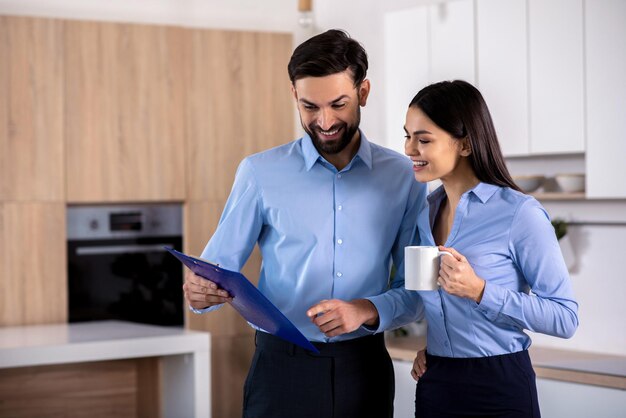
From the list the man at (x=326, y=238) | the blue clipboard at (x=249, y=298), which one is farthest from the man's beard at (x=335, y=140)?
the blue clipboard at (x=249, y=298)

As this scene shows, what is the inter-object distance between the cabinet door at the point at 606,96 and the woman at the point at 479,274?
1757mm

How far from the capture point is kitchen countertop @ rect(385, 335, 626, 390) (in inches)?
123

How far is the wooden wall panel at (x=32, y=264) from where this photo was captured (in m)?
4.08

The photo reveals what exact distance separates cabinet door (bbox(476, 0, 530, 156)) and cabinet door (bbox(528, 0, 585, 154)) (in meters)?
0.04

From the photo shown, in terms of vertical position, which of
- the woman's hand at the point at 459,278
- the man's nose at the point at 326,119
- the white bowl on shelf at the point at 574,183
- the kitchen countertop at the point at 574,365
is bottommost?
the kitchen countertop at the point at 574,365

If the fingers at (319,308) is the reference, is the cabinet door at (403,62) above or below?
above

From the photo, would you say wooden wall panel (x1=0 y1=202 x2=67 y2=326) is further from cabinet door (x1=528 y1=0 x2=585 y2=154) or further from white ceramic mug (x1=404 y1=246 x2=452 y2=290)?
white ceramic mug (x1=404 y1=246 x2=452 y2=290)

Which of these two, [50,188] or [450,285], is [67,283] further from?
[450,285]

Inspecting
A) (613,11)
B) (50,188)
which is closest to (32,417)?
(50,188)

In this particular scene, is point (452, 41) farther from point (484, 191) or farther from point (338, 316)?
point (338, 316)

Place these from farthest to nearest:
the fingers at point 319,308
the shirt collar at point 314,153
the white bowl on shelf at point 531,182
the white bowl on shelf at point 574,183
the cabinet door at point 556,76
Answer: the white bowl on shelf at point 531,182, the white bowl on shelf at point 574,183, the cabinet door at point 556,76, the shirt collar at point 314,153, the fingers at point 319,308

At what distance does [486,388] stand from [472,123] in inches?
20.3

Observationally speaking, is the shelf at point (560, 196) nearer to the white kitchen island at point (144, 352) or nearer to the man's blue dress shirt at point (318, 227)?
the white kitchen island at point (144, 352)

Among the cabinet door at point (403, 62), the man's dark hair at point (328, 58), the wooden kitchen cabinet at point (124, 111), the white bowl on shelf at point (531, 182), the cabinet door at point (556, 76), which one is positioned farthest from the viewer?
the wooden kitchen cabinet at point (124, 111)
